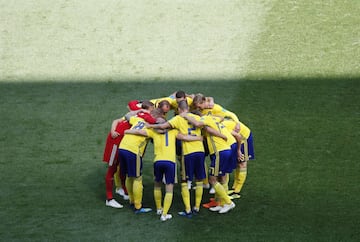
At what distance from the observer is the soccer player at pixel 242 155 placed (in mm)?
11484

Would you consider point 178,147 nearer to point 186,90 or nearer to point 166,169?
point 166,169

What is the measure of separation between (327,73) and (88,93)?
5088mm

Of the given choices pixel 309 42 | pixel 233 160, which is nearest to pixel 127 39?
pixel 309 42

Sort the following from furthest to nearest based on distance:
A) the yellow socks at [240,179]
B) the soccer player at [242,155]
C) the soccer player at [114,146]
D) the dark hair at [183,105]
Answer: the yellow socks at [240,179] → the soccer player at [242,155] → the soccer player at [114,146] → the dark hair at [183,105]

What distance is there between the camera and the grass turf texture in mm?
10656

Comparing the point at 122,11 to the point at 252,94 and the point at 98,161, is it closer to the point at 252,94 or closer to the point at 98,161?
the point at 252,94

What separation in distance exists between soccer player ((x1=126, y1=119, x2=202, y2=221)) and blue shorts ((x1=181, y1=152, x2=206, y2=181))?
0.21 m

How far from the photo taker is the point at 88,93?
15.4 meters

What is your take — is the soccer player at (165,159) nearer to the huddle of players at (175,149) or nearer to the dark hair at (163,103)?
the huddle of players at (175,149)

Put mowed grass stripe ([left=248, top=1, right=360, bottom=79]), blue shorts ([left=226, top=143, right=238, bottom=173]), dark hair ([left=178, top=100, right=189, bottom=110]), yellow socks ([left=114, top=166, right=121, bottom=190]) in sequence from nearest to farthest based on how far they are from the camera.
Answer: dark hair ([left=178, top=100, right=189, bottom=110]) < blue shorts ([left=226, top=143, right=238, bottom=173]) < yellow socks ([left=114, top=166, right=121, bottom=190]) < mowed grass stripe ([left=248, top=1, right=360, bottom=79])

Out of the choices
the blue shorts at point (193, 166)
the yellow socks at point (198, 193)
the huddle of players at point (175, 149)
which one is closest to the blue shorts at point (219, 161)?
the huddle of players at point (175, 149)

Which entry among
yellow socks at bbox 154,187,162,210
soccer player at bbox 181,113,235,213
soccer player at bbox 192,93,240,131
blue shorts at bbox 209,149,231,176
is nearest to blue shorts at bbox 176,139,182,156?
soccer player at bbox 192,93,240,131

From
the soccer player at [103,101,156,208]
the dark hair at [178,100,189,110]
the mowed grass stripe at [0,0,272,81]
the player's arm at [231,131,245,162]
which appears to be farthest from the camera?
the mowed grass stripe at [0,0,272,81]

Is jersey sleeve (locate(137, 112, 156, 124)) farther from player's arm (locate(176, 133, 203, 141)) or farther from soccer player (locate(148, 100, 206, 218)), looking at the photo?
player's arm (locate(176, 133, 203, 141))
